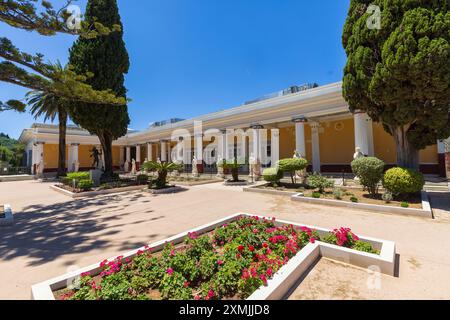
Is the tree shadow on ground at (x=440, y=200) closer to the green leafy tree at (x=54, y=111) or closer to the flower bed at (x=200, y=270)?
the flower bed at (x=200, y=270)

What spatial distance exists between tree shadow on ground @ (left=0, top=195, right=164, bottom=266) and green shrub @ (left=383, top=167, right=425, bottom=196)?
313 inches

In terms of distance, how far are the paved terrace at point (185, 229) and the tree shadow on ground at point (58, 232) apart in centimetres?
2

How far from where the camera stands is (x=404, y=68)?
6.71 meters

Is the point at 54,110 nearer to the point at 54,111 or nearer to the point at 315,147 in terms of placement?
the point at 54,111

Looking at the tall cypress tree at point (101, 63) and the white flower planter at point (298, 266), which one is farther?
the tall cypress tree at point (101, 63)

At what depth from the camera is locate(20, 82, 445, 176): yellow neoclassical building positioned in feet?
44.2

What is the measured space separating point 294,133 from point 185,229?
56.8 ft

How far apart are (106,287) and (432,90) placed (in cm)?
983

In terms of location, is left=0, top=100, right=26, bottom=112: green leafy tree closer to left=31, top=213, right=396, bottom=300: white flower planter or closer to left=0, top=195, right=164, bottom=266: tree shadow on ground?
left=0, top=195, right=164, bottom=266: tree shadow on ground

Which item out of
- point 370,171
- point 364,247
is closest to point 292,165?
point 370,171

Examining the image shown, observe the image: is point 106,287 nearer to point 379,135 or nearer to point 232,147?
point 379,135

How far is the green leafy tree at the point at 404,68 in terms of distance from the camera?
21.1 feet

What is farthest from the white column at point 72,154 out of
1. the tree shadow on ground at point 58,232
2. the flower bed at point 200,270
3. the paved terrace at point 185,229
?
the flower bed at point 200,270
